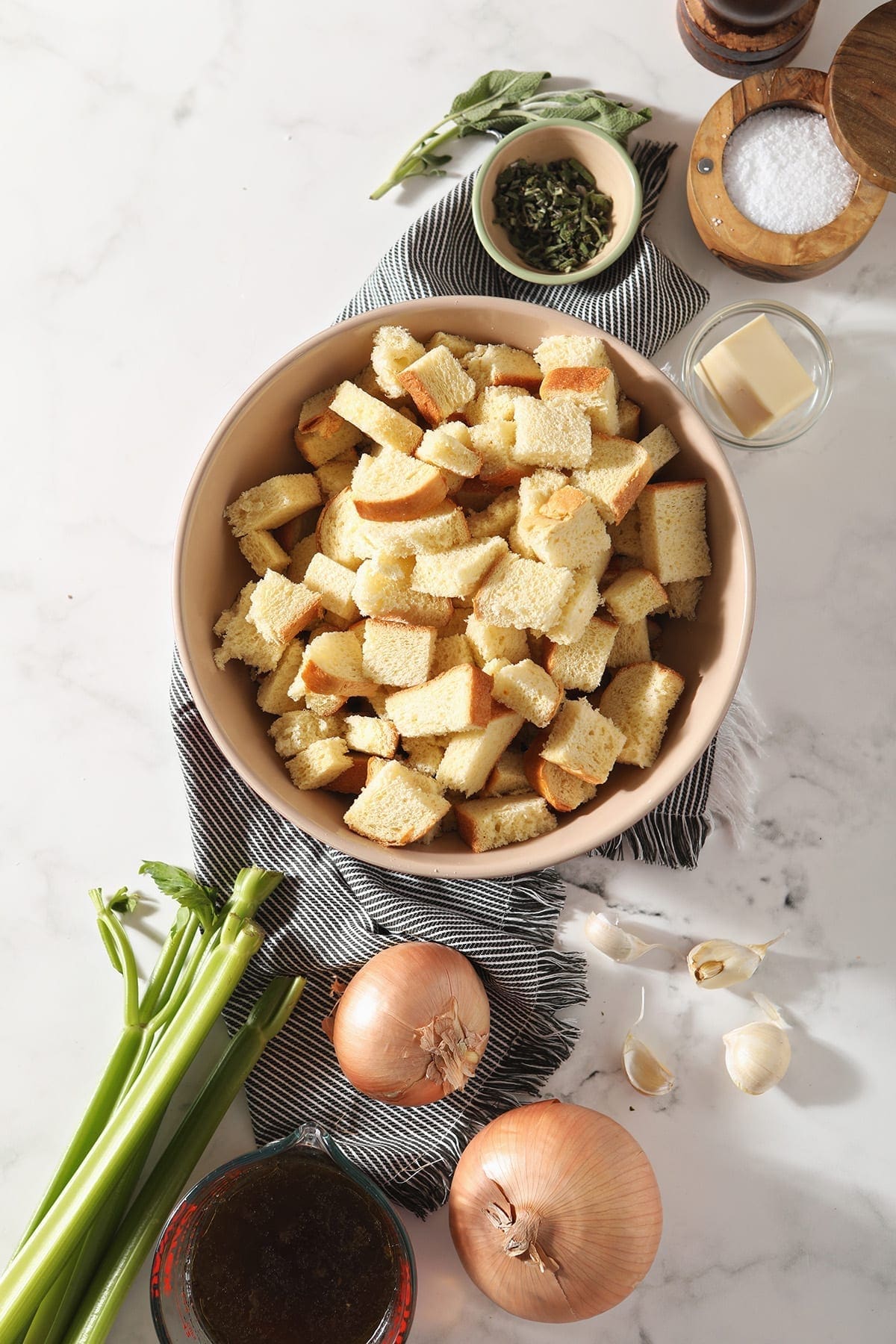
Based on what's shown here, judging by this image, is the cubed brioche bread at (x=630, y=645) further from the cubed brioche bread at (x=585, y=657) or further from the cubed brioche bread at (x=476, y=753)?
the cubed brioche bread at (x=476, y=753)

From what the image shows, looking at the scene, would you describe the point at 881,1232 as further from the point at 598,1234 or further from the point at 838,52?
the point at 838,52

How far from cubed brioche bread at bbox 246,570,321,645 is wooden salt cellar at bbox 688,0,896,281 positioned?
0.92m

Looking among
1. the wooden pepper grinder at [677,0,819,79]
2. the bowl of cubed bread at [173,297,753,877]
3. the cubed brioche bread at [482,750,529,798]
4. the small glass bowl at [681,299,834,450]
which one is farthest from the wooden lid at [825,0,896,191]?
the cubed brioche bread at [482,750,529,798]

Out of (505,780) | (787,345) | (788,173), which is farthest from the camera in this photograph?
(787,345)

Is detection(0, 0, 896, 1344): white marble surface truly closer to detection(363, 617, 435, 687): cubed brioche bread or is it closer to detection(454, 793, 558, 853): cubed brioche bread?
detection(454, 793, 558, 853): cubed brioche bread

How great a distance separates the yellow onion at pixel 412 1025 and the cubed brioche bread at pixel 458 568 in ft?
1.95

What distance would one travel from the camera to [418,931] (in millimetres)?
1736

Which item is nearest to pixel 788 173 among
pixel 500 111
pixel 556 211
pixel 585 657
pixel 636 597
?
pixel 556 211

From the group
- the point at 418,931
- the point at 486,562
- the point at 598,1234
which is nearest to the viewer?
the point at 486,562

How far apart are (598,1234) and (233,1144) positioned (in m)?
0.65

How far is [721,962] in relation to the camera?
5.86 feet

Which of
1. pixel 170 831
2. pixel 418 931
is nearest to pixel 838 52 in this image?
pixel 418 931

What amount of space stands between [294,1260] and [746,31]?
2.19m

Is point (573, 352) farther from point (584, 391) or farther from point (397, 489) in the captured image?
point (397, 489)
